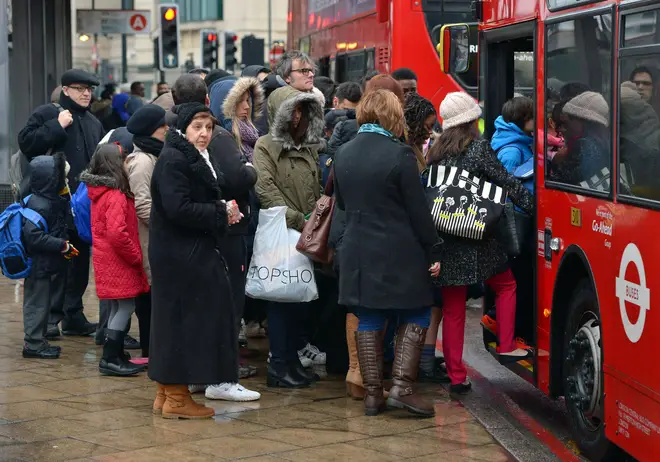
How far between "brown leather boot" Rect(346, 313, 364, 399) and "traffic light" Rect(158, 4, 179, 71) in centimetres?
2049

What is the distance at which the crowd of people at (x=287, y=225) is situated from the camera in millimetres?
7582

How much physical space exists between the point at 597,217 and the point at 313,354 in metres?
3.43

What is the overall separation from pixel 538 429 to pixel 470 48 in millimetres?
4098

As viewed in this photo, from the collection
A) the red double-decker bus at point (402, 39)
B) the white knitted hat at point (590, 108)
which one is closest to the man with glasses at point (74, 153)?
the white knitted hat at point (590, 108)

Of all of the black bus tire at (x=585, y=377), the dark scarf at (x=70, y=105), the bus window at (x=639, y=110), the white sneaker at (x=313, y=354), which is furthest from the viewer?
the dark scarf at (x=70, y=105)

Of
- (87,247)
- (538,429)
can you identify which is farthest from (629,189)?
(87,247)

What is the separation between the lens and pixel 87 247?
428 inches

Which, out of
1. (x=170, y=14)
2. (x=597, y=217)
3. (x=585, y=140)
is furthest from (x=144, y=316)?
(x=170, y=14)

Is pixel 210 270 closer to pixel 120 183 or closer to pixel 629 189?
pixel 120 183

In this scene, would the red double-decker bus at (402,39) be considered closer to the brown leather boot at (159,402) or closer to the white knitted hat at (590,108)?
the white knitted hat at (590,108)

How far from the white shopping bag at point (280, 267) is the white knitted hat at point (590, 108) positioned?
206 cm

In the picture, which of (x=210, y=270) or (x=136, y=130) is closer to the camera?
(x=210, y=270)

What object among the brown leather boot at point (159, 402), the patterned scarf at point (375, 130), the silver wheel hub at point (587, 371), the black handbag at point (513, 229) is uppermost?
the patterned scarf at point (375, 130)

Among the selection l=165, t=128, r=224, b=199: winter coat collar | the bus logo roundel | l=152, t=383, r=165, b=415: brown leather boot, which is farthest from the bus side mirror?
the bus logo roundel
